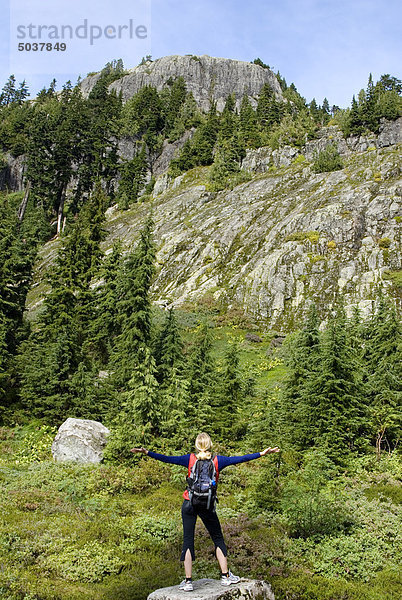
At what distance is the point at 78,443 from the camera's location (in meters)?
18.1

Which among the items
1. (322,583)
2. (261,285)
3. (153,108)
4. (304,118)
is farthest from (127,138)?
(322,583)

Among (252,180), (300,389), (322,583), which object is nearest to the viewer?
(322,583)

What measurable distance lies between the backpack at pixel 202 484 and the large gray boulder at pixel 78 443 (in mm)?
12409

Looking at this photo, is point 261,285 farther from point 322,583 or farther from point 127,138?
point 127,138

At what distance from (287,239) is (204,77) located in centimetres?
9788

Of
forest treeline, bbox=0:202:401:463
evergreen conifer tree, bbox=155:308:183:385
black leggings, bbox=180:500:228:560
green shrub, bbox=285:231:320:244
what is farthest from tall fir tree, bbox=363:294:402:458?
green shrub, bbox=285:231:320:244

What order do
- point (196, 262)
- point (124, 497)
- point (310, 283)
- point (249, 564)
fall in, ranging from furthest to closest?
point (196, 262) → point (310, 283) → point (124, 497) → point (249, 564)

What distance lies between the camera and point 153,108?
9300cm

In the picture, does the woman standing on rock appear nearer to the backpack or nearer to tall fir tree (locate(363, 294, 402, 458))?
→ the backpack

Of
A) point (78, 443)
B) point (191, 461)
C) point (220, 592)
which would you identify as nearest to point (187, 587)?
point (220, 592)

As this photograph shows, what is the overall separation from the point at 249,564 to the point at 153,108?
97.5m

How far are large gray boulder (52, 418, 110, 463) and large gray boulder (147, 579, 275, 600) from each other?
11809mm

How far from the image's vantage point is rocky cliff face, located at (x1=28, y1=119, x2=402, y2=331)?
39312 mm

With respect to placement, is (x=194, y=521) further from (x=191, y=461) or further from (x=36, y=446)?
(x=36, y=446)
